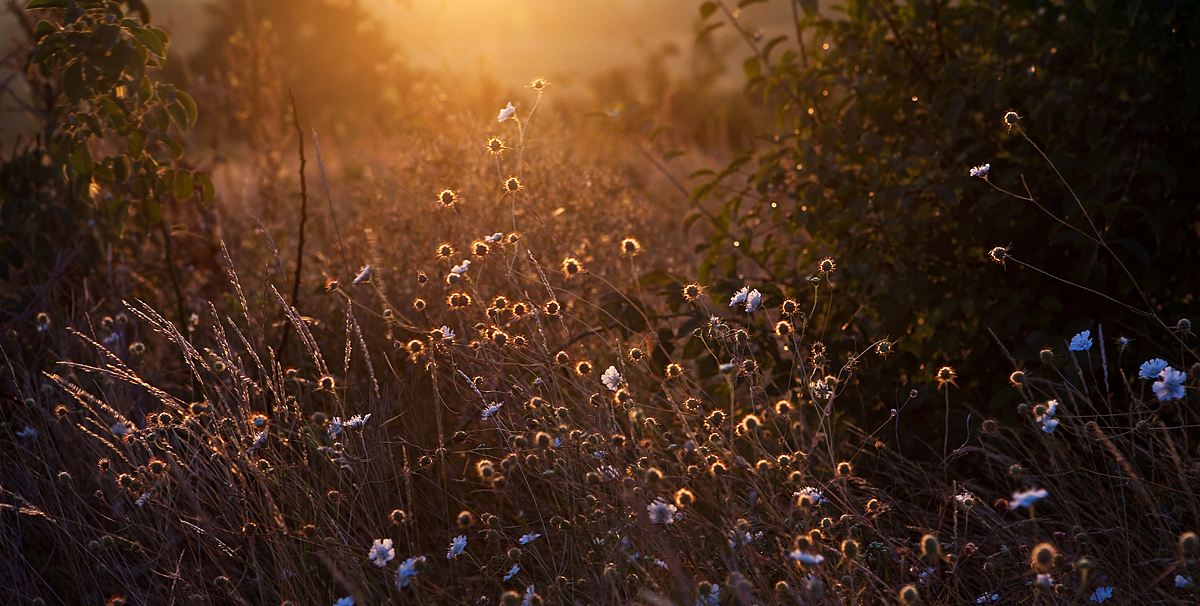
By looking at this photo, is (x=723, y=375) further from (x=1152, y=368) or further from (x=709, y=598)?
(x=1152, y=368)

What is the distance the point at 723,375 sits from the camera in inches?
77.2

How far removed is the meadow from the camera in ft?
5.30

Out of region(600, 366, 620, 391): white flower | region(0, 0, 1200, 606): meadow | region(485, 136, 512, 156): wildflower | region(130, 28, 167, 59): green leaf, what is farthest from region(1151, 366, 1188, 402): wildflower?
region(130, 28, 167, 59): green leaf

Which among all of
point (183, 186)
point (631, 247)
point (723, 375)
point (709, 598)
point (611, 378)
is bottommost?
point (709, 598)

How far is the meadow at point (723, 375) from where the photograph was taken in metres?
1.61

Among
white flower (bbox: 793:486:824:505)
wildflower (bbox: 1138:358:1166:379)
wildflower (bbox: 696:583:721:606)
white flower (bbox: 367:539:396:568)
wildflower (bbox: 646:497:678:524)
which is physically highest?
wildflower (bbox: 1138:358:1166:379)

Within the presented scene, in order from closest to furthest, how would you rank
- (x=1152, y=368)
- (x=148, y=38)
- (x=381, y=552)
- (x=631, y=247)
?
(x=381, y=552) → (x=1152, y=368) → (x=631, y=247) → (x=148, y=38)

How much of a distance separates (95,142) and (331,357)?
5.82 ft

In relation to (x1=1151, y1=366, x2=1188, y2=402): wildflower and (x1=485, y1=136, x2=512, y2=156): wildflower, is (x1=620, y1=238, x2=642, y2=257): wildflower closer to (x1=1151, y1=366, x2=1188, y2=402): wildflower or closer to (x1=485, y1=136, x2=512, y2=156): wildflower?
(x1=485, y1=136, x2=512, y2=156): wildflower

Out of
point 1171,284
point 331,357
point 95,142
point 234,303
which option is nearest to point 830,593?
point 1171,284

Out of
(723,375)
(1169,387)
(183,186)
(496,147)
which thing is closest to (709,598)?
(723,375)

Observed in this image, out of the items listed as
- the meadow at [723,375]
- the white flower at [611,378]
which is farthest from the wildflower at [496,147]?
the white flower at [611,378]

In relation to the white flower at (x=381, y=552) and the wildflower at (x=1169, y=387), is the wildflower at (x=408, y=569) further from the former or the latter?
the wildflower at (x=1169, y=387)

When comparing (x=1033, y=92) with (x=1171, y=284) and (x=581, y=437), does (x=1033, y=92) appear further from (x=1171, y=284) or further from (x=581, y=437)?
(x=581, y=437)
